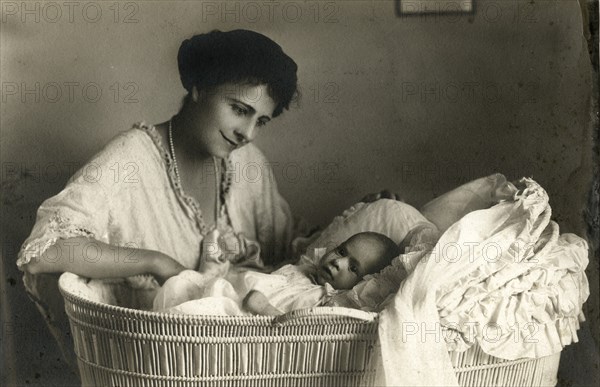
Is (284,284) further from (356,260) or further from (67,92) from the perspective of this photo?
(67,92)

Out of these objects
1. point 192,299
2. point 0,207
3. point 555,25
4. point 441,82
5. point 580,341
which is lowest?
point 580,341

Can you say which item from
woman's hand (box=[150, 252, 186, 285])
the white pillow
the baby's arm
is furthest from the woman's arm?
the white pillow

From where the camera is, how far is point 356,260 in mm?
1618

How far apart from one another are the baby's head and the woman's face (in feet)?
1.32

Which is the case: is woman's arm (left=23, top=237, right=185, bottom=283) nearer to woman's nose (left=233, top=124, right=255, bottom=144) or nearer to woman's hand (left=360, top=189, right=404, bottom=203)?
woman's nose (left=233, top=124, right=255, bottom=144)

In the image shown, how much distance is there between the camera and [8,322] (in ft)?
5.97

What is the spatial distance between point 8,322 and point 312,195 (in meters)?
0.81

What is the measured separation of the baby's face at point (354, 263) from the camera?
1612 mm

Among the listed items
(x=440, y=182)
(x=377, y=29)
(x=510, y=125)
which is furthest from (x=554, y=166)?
(x=377, y=29)

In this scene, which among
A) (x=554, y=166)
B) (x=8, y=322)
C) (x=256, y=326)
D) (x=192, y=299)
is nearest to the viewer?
(x=256, y=326)

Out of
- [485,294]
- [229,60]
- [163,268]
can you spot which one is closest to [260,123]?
[229,60]

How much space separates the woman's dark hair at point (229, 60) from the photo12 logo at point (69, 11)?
152 millimetres

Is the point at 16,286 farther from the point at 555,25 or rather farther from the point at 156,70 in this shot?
the point at 555,25

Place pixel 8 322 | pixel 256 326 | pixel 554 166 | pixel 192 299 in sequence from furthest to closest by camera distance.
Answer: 1. pixel 554 166
2. pixel 8 322
3. pixel 192 299
4. pixel 256 326
